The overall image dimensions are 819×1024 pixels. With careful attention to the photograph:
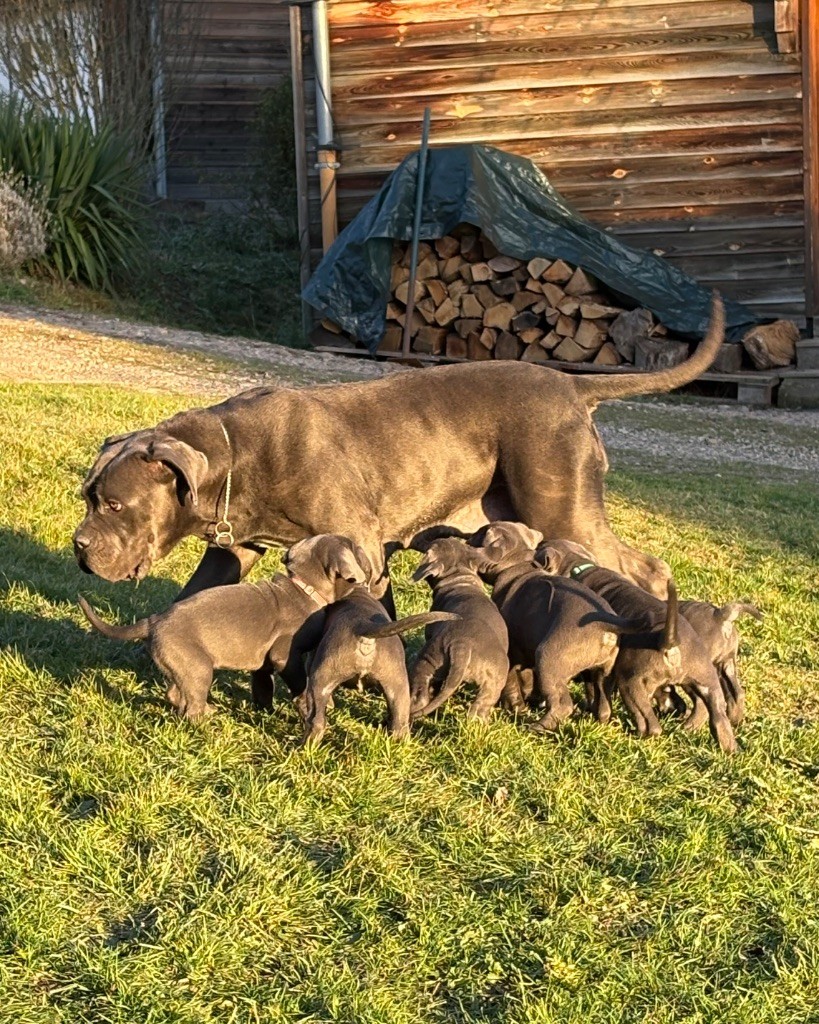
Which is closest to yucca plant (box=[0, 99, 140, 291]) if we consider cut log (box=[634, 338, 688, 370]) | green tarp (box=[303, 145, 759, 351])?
green tarp (box=[303, 145, 759, 351])

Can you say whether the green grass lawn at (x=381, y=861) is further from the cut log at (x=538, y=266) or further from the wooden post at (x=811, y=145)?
the wooden post at (x=811, y=145)

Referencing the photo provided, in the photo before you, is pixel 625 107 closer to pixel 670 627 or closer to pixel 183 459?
pixel 183 459

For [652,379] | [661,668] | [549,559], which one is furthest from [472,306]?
[661,668]

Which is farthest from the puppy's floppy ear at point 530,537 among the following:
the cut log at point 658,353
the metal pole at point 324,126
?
the metal pole at point 324,126

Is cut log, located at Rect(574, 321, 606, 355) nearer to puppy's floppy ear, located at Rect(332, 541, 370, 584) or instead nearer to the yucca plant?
the yucca plant

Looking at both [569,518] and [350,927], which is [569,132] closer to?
[569,518]

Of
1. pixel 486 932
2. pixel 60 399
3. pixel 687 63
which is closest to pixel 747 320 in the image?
pixel 687 63

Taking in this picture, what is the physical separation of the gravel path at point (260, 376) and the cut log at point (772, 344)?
2.01ft

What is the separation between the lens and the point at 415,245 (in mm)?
15609

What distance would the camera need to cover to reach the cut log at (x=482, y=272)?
1573 centimetres

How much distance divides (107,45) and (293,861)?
64.3 ft

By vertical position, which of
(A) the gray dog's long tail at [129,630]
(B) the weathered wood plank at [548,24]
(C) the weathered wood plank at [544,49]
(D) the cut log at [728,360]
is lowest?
(A) the gray dog's long tail at [129,630]

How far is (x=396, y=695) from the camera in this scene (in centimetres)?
505

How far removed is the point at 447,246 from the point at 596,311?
184 centimetres
